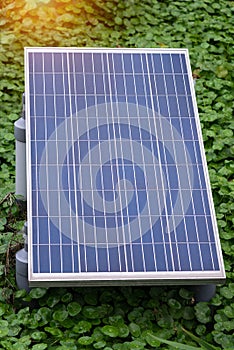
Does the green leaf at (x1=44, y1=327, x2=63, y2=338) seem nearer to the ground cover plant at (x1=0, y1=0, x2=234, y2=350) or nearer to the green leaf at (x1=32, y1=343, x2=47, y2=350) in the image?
the ground cover plant at (x1=0, y1=0, x2=234, y2=350)

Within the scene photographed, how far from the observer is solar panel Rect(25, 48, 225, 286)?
13.4 feet

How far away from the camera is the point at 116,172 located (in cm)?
436

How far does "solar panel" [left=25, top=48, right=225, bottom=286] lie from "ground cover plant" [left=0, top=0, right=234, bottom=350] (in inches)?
16.5

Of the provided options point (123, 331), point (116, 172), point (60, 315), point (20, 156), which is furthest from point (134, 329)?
point (20, 156)

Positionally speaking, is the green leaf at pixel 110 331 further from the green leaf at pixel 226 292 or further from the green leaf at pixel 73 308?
the green leaf at pixel 226 292

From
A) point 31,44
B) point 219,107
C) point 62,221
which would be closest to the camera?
point 62,221

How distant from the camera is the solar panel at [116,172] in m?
4.07

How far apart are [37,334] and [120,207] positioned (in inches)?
30.7

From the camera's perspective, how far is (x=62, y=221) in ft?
13.7

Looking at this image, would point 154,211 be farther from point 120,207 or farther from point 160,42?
point 160,42

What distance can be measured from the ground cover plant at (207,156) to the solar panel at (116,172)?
16.5 inches

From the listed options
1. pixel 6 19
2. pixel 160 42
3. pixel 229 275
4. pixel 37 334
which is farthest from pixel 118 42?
pixel 37 334

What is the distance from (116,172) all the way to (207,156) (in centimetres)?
162

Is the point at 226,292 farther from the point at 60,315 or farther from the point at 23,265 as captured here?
the point at 23,265
